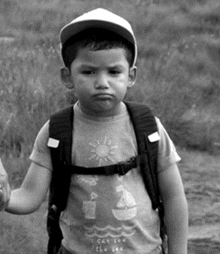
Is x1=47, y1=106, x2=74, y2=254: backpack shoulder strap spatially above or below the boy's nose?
below

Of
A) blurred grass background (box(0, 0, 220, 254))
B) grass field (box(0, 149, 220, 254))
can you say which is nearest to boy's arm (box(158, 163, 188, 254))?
grass field (box(0, 149, 220, 254))

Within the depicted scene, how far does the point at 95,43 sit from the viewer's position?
109 inches

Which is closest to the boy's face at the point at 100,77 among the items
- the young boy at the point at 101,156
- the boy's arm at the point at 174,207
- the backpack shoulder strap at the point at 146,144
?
the young boy at the point at 101,156

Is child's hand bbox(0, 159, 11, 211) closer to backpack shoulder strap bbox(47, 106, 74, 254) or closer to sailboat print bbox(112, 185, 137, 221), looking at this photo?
backpack shoulder strap bbox(47, 106, 74, 254)

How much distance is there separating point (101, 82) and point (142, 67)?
168 inches

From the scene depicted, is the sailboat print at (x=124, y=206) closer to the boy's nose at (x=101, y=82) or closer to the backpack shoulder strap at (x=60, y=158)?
the backpack shoulder strap at (x=60, y=158)

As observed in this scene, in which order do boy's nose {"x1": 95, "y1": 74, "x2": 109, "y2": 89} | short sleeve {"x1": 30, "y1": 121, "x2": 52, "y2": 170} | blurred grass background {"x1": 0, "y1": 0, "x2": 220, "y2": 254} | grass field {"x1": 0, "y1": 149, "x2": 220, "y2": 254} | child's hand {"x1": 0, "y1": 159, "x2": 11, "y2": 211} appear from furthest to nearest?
1. blurred grass background {"x1": 0, "y1": 0, "x2": 220, "y2": 254}
2. grass field {"x1": 0, "y1": 149, "x2": 220, "y2": 254}
3. short sleeve {"x1": 30, "y1": 121, "x2": 52, "y2": 170}
4. boy's nose {"x1": 95, "y1": 74, "x2": 109, "y2": 89}
5. child's hand {"x1": 0, "y1": 159, "x2": 11, "y2": 211}

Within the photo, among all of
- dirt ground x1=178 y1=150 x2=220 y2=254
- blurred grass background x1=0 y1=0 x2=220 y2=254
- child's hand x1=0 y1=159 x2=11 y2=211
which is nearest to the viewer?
child's hand x1=0 y1=159 x2=11 y2=211

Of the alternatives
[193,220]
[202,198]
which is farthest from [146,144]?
[202,198]

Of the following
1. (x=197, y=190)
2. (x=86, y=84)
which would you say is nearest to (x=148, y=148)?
(x=86, y=84)

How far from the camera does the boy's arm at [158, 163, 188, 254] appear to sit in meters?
2.89

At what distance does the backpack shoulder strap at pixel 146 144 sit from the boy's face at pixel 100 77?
104 millimetres

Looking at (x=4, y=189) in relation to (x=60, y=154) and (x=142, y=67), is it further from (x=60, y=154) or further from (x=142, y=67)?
(x=142, y=67)

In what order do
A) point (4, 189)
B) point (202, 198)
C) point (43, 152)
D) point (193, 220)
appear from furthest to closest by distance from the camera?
point (202, 198)
point (193, 220)
point (43, 152)
point (4, 189)
